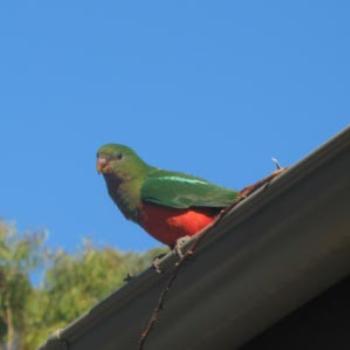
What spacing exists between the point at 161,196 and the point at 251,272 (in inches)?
59.5

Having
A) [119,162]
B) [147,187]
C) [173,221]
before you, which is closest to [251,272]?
[173,221]

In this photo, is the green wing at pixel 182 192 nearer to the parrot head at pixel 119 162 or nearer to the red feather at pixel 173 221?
the red feather at pixel 173 221

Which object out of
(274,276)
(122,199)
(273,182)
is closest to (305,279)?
(274,276)

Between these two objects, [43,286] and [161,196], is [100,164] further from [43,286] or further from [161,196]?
[43,286]

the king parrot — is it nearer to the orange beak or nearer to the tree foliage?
the orange beak

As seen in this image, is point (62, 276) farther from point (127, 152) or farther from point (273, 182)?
point (273, 182)

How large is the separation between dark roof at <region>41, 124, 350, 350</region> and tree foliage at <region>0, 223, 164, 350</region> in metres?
14.8

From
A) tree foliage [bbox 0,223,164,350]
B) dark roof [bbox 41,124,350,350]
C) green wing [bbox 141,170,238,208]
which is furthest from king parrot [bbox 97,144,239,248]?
tree foliage [bbox 0,223,164,350]

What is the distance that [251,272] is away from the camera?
9.76 ft

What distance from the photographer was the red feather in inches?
167

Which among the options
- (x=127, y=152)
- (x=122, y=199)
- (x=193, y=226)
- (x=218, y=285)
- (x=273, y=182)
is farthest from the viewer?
(x=127, y=152)

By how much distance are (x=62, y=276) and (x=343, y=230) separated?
1662 cm

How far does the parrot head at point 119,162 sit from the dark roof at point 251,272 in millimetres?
1456

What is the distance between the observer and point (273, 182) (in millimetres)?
2832
